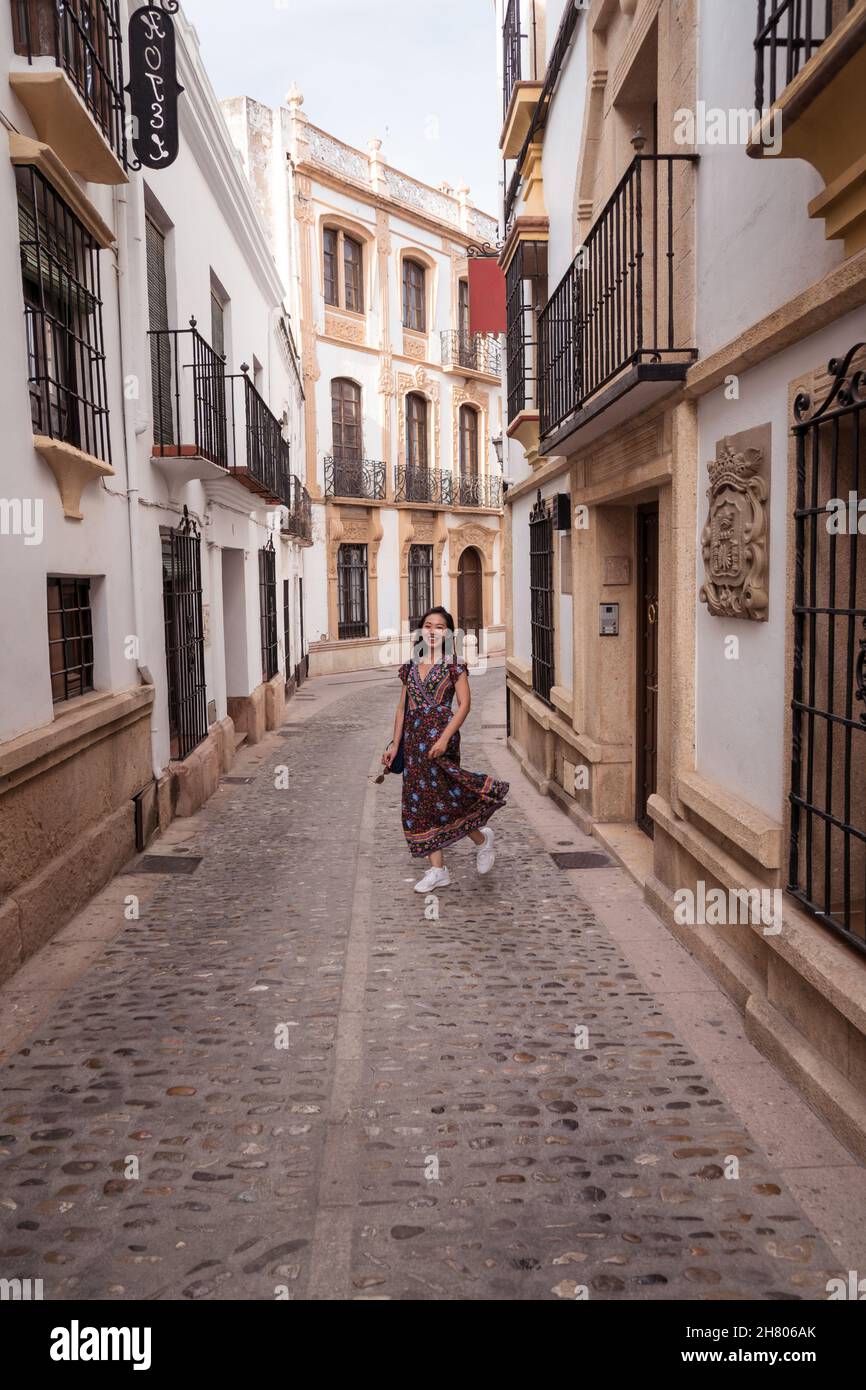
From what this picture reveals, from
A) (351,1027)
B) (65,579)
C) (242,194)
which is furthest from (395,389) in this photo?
(351,1027)

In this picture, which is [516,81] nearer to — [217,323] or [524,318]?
[524,318]

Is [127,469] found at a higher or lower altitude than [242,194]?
lower

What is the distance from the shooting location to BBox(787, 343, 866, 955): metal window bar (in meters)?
3.72

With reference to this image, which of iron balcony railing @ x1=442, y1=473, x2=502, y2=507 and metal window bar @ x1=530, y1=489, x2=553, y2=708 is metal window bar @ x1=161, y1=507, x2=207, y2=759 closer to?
metal window bar @ x1=530, y1=489, x2=553, y2=708

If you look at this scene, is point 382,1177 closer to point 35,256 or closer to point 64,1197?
point 64,1197

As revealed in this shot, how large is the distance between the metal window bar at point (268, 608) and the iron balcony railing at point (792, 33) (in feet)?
38.7

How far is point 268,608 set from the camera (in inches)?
635

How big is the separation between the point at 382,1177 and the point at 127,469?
6.03 metres

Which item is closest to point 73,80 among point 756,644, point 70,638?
point 70,638

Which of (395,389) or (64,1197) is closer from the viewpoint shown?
(64,1197)

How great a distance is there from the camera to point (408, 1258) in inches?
116

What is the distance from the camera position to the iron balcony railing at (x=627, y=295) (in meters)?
5.50

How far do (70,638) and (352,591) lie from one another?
62.7 feet

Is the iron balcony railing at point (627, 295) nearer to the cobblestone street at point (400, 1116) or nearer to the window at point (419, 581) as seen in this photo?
the cobblestone street at point (400, 1116)
